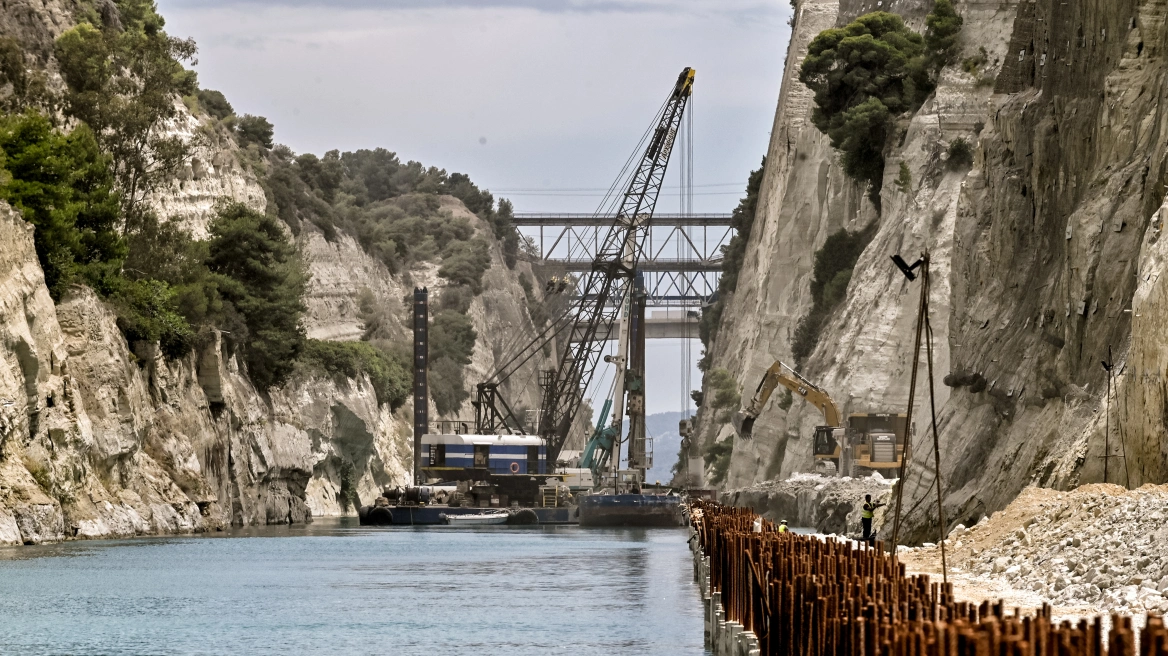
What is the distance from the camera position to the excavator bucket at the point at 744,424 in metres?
80.4

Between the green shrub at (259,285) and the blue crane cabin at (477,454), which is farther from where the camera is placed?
the blue crane cabin at (477,454)

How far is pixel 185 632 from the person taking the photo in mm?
26703

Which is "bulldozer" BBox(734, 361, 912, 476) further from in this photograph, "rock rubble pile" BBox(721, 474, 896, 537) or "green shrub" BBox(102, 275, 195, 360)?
"green shrub" BBox(102, 275, 195, 360)

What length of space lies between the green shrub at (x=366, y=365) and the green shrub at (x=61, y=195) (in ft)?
105

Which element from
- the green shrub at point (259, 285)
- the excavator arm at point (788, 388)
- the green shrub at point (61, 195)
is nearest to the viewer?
the green shrub at point (61, 195)

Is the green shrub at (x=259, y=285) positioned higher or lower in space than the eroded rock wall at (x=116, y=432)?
higher

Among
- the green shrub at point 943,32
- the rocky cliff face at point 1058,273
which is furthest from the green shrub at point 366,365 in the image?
the rocky cliff face at point 1058,273

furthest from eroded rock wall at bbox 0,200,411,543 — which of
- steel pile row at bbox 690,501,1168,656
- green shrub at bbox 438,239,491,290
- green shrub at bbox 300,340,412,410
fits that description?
green shrub at bbox 438,239,491,290

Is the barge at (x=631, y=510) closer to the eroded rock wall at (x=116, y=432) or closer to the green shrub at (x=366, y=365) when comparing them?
the eroded rock wall at (x=116, y=432)

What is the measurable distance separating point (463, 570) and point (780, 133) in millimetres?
59689

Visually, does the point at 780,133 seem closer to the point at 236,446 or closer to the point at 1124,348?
the point at 236,446

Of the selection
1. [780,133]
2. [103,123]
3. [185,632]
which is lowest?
[185,632]

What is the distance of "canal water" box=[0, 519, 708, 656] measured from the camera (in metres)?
25.2

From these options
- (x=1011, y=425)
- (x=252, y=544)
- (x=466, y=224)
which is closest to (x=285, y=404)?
(x=252, y=544)
